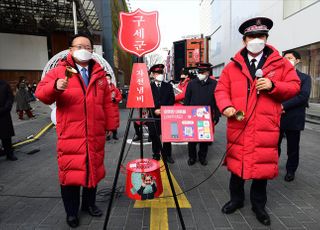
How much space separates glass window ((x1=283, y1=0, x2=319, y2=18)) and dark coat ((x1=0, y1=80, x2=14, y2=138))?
1283cm

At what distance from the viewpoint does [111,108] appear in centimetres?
300

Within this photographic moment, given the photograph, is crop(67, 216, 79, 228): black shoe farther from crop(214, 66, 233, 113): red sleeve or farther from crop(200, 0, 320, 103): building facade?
crop(200, 0, 320, 103): building facade

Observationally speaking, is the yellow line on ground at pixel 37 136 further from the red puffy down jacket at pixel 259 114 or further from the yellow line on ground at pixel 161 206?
the red puffy down jacket at pixel 259 114

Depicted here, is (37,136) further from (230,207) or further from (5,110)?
(230,207)

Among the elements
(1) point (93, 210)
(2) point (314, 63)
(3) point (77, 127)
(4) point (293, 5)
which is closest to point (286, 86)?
(3) point (77, 127)

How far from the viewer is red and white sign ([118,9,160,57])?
8.94ft

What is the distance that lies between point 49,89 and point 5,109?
3.32 metres

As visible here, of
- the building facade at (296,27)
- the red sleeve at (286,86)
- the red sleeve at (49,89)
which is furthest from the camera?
the building facade at (296,27)

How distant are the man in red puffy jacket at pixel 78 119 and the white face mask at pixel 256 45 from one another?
65.0 inches

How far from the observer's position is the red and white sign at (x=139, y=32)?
8.94 ft

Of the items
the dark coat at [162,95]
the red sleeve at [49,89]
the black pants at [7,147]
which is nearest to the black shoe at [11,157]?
the black pants at [7,147]

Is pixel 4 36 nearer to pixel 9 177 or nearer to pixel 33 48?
pixel 33 48

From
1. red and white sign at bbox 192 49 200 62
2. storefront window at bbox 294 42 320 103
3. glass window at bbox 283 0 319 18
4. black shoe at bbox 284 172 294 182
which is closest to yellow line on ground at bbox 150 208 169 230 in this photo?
black shoe at bbox 284 172 294 182

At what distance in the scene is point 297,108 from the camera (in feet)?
12.6
